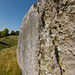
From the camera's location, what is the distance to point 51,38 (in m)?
2.11

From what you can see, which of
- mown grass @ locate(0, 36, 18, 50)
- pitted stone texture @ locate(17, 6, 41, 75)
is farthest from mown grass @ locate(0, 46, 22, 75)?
mown grass @ locate(0, 36, 18, 50)

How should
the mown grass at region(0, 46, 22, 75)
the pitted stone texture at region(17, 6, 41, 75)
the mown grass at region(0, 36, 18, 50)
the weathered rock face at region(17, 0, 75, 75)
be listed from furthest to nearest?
the mown grass at region(0, 36, 18, 50), the mown grass at region(0, 46, 22, 75), the pitted stone texture at region(17, 6, 41, 75), the weathered rock face at region(17, 0, 75, 75)

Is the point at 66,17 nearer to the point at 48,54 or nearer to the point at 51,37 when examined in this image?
the point at 51,37

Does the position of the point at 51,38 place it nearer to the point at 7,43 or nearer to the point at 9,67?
the point at 9,67

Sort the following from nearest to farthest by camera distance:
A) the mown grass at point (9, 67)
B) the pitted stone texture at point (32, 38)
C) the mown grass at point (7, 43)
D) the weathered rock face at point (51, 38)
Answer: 1. the weathered rock face at point (51, 38)
2. the pitted stone texture at point (32, 38)
3. the mown grass at point (9, 67)
4. the mown grass at point (7, 43)

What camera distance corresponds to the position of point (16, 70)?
4.79m

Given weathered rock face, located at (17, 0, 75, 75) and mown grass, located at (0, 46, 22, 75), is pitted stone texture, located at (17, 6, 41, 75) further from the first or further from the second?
mown grass, located at (0, 46, 22, 75)

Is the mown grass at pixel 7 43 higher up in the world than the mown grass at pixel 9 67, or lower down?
higher up

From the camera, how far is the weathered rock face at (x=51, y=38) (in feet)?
5.32

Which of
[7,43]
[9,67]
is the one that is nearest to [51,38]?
[9,67]

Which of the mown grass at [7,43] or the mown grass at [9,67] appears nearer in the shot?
the mown grass at [9,67]

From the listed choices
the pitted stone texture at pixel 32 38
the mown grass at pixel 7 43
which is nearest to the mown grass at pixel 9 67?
the pitted stone texture at pixel 32 38

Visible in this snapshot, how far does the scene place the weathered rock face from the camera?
162 centimetres

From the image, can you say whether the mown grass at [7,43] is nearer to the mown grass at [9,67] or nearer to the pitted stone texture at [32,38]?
the mown grass at [9,67]
